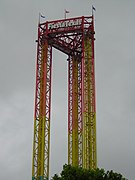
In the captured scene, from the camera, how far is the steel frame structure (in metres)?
79.2

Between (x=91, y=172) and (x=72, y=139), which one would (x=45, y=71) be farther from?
(x=91, y=172)

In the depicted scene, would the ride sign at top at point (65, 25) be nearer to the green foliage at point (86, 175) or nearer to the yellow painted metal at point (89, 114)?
the yellow painted metal at point (89, 114)

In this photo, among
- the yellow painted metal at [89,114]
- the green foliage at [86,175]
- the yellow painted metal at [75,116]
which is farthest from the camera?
the yellow painted metal at [75,116]

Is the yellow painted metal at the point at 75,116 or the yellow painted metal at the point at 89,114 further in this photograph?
the yellow painted metal at the point at 75,116

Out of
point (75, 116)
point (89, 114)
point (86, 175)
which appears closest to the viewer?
point (86, 175)

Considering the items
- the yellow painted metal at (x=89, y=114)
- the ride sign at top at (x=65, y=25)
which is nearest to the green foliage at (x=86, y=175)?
the yellow painted metal at (x=89, y=114)

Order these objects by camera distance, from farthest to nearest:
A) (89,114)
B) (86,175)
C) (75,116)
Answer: (75,116) < (89,114) < (86,175)

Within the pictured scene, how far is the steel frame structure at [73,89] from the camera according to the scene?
A: 260 feet

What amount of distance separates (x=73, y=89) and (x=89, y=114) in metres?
7.22

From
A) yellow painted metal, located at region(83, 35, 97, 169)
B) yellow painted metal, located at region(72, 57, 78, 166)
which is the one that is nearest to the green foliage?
yellow painted metal, located at region(83, 35, 97, 169)

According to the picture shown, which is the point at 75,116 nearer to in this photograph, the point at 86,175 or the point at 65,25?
the point at 65,25

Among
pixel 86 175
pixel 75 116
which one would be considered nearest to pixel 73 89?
pixel 75 116

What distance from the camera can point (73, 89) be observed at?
86562 millimetres

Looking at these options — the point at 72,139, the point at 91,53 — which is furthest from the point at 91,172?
the point at 91,53
